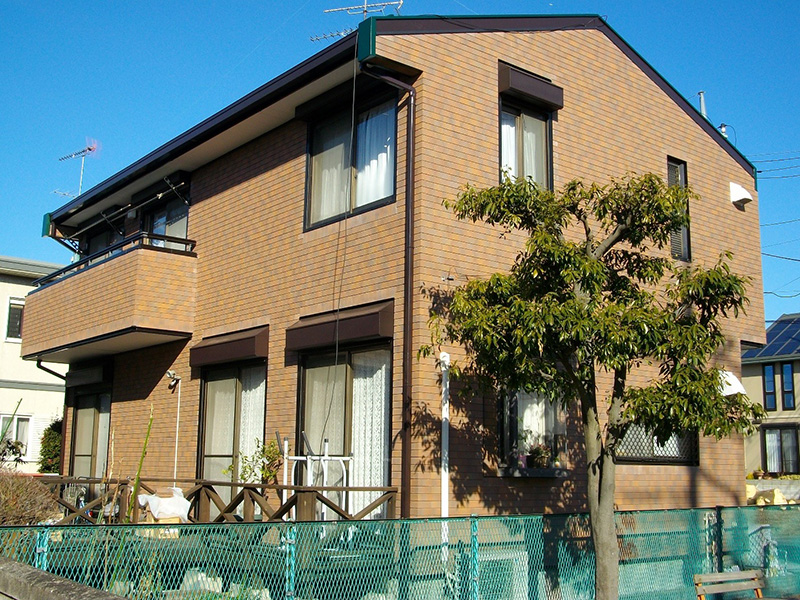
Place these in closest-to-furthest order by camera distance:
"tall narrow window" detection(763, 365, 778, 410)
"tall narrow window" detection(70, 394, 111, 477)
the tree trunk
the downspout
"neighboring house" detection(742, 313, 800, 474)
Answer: the tree trunk
the downspout
"tall narrow window" detection(70, 394, 111, 477)
"neighboring house" detection(742, 313, 800, 474)
"tall narrow window" detection(763, 365, 778, 410)

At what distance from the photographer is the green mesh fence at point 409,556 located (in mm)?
6348

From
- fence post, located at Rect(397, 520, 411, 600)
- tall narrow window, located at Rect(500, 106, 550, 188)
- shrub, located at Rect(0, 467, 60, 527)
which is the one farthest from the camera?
tall narrow window, located at Rect(500, 106, 550, 188)

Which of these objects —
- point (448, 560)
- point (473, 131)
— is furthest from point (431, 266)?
point (448, 560)

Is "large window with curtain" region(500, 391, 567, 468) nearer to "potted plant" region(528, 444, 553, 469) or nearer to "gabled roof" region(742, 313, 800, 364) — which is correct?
"potted plant" region(528, 444, 553, 469)

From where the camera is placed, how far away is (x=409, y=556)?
773 cm

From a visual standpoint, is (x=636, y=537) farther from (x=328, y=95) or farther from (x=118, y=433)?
(x=118, y=433)

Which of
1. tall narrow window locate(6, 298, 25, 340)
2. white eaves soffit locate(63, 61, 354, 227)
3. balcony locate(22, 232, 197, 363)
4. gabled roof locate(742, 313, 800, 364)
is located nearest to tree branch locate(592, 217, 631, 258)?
white eaves soffit locate(63, 61, 354, 227)

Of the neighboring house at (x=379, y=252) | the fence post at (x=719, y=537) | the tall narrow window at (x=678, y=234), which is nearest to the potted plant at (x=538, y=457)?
the neighboring house at (x=379, y=252)

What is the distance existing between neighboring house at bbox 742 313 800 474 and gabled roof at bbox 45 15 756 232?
25.6m

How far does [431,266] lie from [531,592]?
3.81 metres

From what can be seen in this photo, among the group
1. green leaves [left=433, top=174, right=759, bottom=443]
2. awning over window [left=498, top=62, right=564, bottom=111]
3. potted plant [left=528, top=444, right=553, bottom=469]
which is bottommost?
potted plant [left=528, top=444, right=553, bottom=469]

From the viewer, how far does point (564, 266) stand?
852cm

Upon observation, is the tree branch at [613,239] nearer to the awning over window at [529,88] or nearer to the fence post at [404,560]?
the fence post at [404,560]

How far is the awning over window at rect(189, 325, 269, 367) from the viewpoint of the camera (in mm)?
12945
